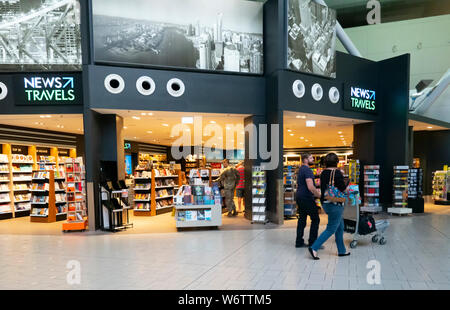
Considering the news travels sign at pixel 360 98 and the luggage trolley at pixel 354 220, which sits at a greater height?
the news travels sign at pixel 360 98

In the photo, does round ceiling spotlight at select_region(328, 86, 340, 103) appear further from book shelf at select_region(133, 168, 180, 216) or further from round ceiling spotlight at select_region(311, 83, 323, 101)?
book shelf at select_region(133, 168, 180, 216)

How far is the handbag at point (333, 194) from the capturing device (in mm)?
3875

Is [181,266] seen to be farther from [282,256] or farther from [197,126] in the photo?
[197,126]

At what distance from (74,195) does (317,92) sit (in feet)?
22.3

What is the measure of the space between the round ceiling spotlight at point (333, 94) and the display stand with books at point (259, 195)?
3102 millimetres

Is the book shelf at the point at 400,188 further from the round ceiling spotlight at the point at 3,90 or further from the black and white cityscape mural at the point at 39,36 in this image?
the round ceiling spotlight at the point at 3,90

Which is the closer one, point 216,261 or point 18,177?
point 216,261

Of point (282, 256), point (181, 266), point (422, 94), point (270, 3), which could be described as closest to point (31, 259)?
point (181, 266)

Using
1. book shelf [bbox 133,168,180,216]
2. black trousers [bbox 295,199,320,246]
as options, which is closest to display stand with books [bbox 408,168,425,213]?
black trousers [bbox 295,199,320,246]

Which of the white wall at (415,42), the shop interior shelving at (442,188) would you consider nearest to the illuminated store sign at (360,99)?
the shop interior shelving at (442,188)

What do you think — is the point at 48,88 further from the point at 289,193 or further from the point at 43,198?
the point at 289,193

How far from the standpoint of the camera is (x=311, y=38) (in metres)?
7.42

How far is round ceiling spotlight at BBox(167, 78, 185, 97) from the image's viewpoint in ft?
22.3

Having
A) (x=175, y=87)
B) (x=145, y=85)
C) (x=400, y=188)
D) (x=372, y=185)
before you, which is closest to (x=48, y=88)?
(x=145, y=85)
